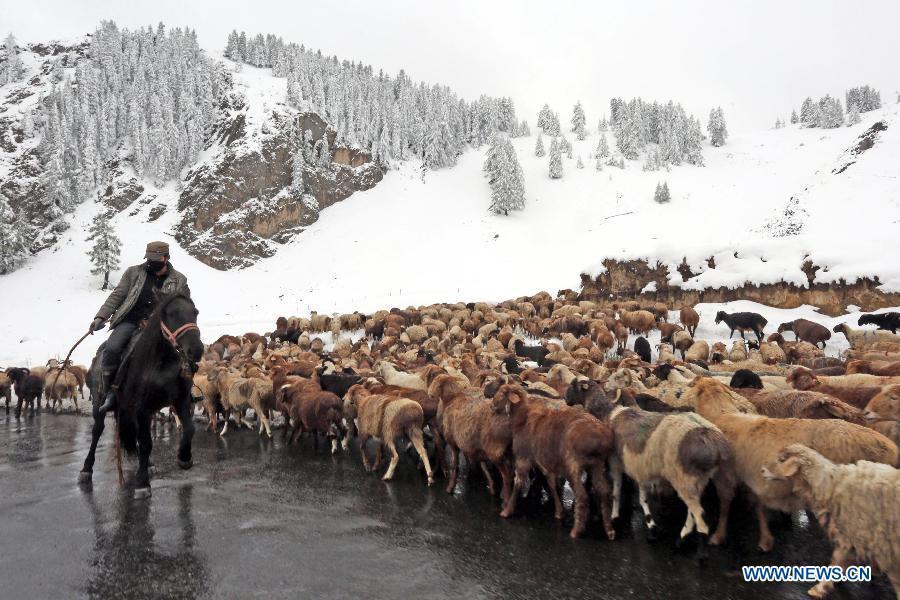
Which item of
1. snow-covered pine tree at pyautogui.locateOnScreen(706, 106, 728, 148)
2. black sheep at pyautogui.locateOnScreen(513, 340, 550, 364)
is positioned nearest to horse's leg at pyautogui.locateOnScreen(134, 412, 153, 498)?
black sheep at pyautogui.locateOnScreen(513, 340, 550, 364)

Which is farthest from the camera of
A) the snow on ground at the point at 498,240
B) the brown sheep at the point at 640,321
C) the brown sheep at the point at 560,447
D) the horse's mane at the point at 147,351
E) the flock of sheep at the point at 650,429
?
the snow on ground at the point at 498,240

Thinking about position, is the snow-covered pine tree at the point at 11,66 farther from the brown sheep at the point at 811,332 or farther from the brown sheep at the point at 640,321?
the brown sheep at the point at 811,332

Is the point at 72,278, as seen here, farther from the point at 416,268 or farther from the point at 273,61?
the point at 273,61

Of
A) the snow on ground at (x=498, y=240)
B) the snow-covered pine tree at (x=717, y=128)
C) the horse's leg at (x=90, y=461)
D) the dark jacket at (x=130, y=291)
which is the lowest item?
the horse's leg at (x=90, y=461)

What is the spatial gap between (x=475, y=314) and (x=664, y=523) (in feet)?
66.6

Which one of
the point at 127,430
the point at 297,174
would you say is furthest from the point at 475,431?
the point at 297,174

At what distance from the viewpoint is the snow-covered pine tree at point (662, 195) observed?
222 ft

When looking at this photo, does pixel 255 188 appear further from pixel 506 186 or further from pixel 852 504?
pixel 852 504

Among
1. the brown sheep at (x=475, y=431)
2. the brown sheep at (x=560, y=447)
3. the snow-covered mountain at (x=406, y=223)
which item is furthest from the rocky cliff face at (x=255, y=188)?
the brown sheep at (x=560, y=447)

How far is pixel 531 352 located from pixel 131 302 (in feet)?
45.9

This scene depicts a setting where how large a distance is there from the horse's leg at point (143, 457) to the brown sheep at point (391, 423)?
11.0ft

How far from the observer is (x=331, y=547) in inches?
223

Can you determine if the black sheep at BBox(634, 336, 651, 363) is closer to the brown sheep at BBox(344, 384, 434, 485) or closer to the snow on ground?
the snow on ground

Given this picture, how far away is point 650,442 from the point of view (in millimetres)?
5875
